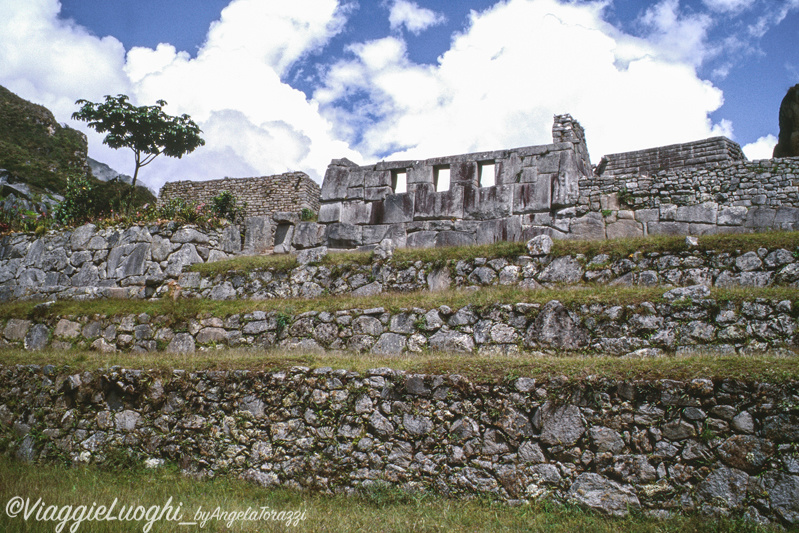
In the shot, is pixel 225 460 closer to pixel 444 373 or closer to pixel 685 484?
pixel 444 373

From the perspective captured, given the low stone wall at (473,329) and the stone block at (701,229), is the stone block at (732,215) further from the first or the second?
the low stone wall at (473,329)

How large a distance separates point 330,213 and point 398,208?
1.72 metres

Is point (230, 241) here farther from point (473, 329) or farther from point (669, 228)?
point (669, 228)

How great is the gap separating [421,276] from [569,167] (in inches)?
169

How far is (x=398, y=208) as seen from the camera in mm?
12773

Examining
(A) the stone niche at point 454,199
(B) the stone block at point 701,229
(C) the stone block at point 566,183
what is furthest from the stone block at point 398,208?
(B) the stone block at point 701,229

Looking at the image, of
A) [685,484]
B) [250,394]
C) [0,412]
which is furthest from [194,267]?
[685,484]

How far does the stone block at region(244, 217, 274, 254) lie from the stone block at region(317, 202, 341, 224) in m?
1.41

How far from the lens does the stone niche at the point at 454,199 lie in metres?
11.8

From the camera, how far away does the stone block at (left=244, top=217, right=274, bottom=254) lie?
44.3 feet

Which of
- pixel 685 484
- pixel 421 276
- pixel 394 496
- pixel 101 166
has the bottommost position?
pixel 394 496

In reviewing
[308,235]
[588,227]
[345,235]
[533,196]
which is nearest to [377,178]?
[345,235]

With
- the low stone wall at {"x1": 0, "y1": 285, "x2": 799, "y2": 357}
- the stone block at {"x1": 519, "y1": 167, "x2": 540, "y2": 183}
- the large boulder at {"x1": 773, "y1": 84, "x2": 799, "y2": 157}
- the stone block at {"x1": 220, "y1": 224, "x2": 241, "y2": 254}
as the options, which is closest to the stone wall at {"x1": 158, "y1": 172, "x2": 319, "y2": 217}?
the stone block at {"x1": 220, "y1": 224, "x2": 241, "y2": 254}

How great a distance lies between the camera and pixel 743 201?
436 inches
